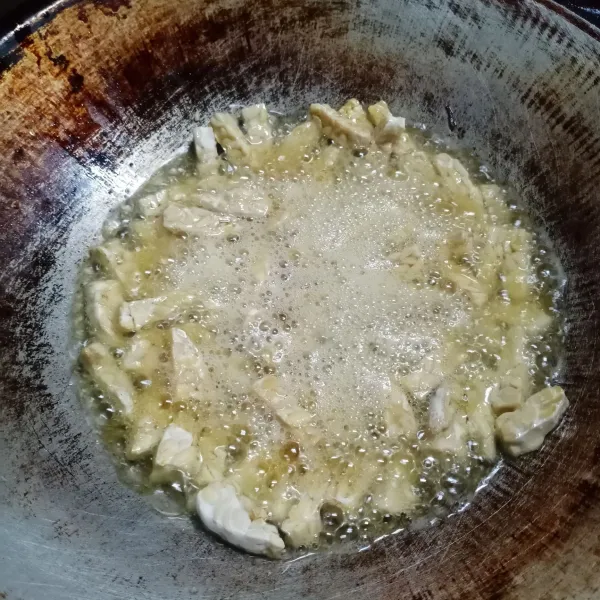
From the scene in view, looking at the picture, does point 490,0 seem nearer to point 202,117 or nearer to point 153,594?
point 202,117

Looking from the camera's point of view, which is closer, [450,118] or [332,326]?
[332,326]

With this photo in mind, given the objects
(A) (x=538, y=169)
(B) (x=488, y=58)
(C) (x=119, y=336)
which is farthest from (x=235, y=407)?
(B) (x=488, y=58)

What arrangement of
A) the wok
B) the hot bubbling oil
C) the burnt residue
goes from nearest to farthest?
the wok
the hot bubbling oil
the burnt residue

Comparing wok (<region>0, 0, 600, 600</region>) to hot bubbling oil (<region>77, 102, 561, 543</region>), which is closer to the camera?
wok (<region>0, 0, 600, 600</region>)

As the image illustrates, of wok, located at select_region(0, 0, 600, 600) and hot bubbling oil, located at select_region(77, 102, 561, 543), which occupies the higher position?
wok, located at select_region(0, 0, 600, 600)

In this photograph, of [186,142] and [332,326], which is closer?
[332,326]

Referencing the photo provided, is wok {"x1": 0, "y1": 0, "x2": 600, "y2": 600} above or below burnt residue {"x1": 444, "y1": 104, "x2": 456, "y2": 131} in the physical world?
above

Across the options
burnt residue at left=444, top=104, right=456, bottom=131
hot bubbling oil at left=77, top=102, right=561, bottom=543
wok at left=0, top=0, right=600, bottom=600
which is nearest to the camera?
wok at left=0, top=0, right=600, bottom=600

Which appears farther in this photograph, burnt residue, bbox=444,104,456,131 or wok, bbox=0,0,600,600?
burnt residue, bbox=444,104,456,131
